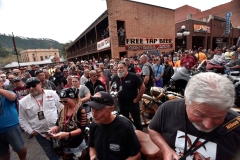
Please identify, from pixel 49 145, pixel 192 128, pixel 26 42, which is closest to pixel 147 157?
pixel 192 128

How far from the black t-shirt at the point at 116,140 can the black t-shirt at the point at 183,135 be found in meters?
0.29

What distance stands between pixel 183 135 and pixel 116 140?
71 cm

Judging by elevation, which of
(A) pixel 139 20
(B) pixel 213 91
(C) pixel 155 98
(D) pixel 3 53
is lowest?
(C) pixel 155 98

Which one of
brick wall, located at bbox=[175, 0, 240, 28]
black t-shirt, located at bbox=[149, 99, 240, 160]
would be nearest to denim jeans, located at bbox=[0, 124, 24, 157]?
black t-shirt, located at bbox=[149, 99, 240, 160]

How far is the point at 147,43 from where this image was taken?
15.5 meters

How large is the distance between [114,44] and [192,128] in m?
12.6

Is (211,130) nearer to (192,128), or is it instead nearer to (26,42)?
(192,128)

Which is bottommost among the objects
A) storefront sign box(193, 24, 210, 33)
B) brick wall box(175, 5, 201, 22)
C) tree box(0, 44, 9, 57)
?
storefront sign box(193, 24, 210, 33)

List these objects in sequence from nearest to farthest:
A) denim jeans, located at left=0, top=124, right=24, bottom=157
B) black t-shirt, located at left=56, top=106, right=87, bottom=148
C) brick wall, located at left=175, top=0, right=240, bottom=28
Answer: black t-shirt, located at left=56, top=106, right=87, bottom=148 < denim jeans, located at left=0, top=124, right=24, bottom=157 < brick wall, located at left=175, top=0, right=240, bottom=28

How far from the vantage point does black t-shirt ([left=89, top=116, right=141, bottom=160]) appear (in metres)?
1.53

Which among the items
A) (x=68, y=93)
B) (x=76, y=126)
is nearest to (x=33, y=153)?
(x=76, y=126)

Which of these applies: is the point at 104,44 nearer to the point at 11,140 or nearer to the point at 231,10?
the point at 11,140

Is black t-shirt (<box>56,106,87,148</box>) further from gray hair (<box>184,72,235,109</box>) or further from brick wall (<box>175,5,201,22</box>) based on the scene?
brick wall (<box>175,5,201,22</box>)

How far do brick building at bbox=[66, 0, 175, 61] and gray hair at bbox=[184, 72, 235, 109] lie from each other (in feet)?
40.9
